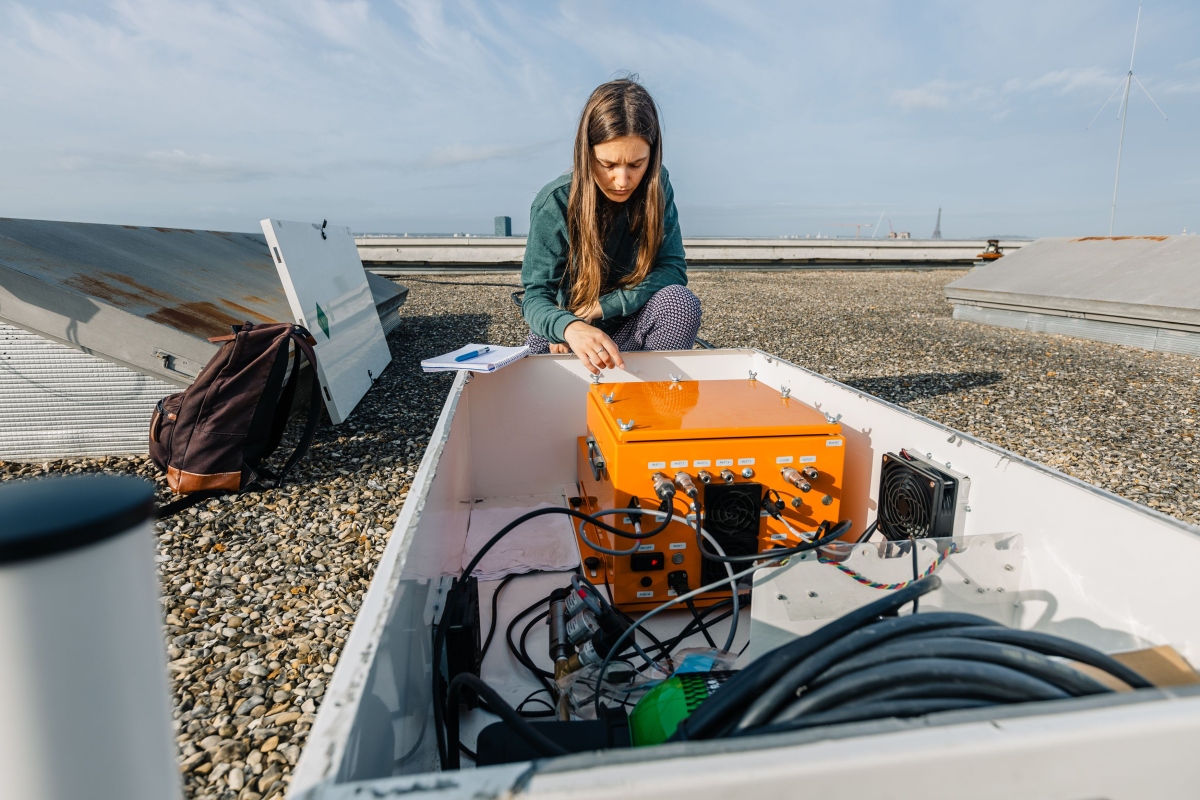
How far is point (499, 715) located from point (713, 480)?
2.44 ft

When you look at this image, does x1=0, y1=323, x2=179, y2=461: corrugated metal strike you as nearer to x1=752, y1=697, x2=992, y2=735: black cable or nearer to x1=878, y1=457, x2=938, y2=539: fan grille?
x1=878, y1=457, x2=938, y2=539: fan grille

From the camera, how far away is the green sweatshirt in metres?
2.11

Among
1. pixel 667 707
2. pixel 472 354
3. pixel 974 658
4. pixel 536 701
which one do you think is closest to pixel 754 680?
pixel 974 658

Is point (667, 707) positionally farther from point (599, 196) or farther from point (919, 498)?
point (599, 196)

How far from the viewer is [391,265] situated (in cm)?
1084

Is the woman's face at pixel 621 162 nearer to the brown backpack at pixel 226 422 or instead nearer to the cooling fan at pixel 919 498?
the cooling fan at pixel 919 498

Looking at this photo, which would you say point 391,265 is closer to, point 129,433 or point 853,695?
point 129,433

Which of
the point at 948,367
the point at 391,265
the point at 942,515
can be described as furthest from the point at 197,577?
the point at 391,265

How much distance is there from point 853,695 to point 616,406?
38.8 inches

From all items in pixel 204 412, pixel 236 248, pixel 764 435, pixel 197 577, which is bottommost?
pixel 197 577

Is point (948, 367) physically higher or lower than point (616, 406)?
lower

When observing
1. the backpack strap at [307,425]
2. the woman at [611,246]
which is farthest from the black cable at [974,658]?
the backpack strap at [307,425]

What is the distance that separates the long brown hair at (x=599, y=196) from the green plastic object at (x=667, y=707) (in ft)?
4.84

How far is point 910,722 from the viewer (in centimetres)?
42
